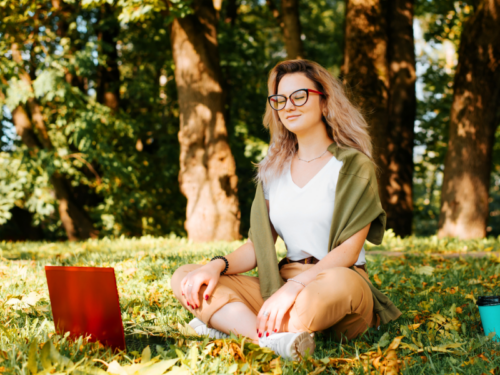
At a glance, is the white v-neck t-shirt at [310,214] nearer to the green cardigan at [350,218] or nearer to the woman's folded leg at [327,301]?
the green cardigan at [350,218]

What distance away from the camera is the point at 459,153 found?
7648 millimetres

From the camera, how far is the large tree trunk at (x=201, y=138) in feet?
25.8

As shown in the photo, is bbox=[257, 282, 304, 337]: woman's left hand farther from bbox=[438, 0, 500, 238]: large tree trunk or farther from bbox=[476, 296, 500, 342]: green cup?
bbox=[438, 0, 500, 238]: large tree trunk

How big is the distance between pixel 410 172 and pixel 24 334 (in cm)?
849

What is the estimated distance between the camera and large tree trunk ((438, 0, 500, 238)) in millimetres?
7496

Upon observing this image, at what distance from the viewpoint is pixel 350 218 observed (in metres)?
2.44

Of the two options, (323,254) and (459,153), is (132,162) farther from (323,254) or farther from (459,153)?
(323,254)

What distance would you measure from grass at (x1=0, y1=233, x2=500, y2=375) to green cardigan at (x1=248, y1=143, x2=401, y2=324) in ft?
1.09

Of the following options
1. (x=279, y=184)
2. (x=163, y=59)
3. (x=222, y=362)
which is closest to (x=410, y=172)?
(x=163, y=59)

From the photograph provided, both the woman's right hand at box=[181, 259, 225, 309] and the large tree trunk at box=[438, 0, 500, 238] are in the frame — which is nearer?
the woman's right hand at box=[181, 259, 225, 309]

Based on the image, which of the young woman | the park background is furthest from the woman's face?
the park background

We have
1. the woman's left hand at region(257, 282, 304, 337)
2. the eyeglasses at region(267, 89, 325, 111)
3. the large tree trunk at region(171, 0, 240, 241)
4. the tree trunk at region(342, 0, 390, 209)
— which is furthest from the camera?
the large tree trunk at region(171, 0, 240, 241)

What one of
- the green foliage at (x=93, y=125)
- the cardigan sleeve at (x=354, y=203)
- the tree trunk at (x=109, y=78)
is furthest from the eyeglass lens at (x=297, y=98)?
the tree trunk at (x=109, y=78)

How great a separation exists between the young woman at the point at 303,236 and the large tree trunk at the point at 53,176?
8550 millimetres
